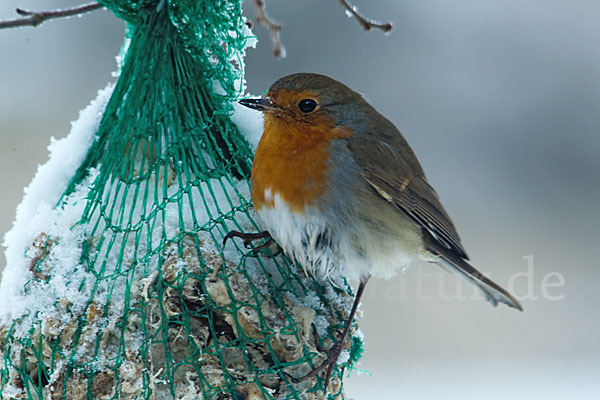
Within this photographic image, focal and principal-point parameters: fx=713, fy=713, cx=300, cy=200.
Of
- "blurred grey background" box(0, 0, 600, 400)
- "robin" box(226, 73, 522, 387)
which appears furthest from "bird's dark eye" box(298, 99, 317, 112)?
"blurred grey background" box(0, 0, 600, 400)

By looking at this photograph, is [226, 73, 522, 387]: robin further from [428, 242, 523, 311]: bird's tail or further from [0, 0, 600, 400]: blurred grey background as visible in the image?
[0, 0, 600, 400]: blurred grey background

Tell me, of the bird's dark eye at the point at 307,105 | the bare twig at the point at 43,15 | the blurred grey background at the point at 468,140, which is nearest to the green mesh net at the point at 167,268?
the bare twig at the point at 43,15

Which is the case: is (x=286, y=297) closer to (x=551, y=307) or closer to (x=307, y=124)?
(x=307, y=124)

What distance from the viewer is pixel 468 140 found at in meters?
6.72

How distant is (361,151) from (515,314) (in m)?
3.99

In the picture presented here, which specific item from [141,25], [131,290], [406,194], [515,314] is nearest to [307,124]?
[406,194]

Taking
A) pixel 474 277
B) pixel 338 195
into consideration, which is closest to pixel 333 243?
pixel 338 195

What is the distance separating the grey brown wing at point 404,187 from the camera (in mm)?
2408

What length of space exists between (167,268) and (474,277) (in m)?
1.12

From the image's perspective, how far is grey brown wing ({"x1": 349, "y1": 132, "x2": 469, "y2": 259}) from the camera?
2408mm

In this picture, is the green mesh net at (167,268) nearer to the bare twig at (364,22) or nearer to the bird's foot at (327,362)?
the bird's foot at (327,362)

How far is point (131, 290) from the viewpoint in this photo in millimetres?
1945

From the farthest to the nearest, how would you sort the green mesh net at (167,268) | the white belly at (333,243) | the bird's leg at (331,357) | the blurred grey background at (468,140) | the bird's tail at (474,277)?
the blurred grey background at (468,140) → the bird's tail at (474,277) → the white belly at (333,243) → the bird's leg at (331,357) → the green mesh net at (167,268)

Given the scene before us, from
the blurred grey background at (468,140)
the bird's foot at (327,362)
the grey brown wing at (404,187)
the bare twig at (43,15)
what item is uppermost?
the blurred grey background at (468,140)
